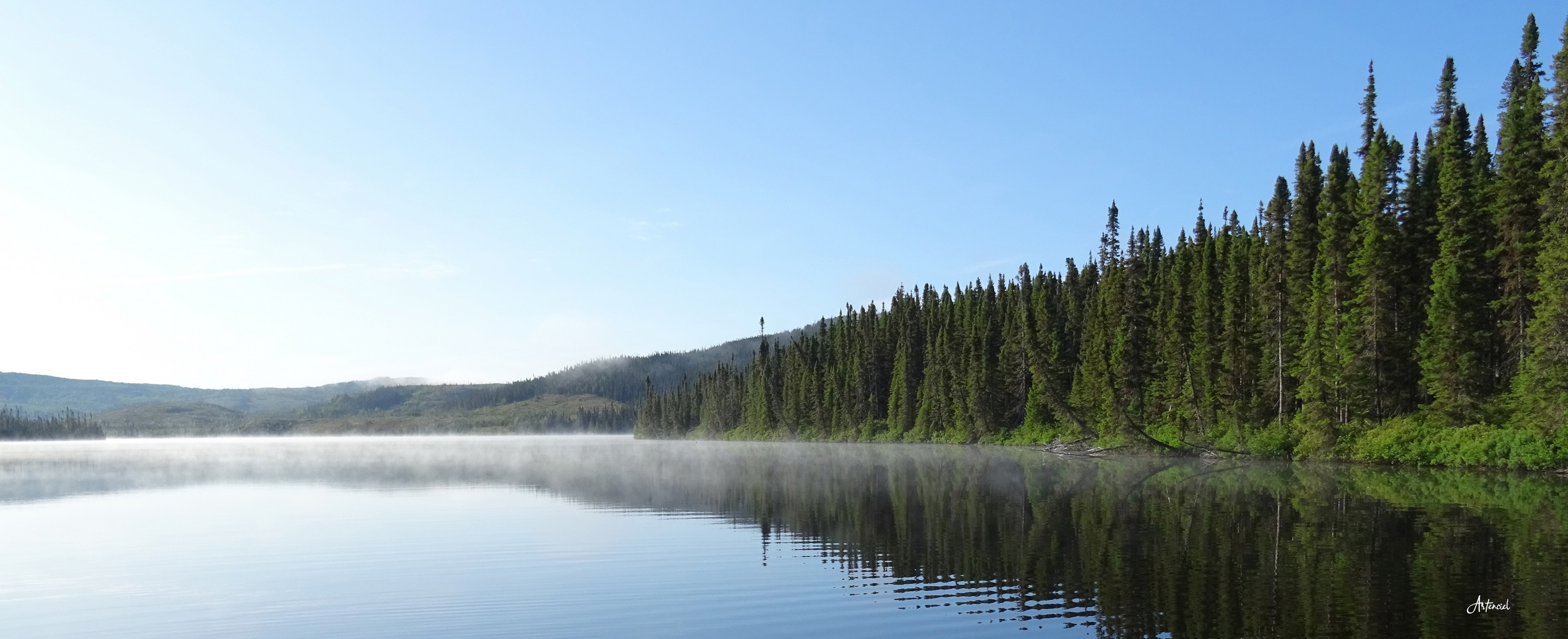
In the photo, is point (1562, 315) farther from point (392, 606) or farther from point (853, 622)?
point (392, 606)

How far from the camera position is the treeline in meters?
55.3

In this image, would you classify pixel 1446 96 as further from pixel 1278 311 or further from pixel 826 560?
pixel 826 560

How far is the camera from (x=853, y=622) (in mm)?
19547

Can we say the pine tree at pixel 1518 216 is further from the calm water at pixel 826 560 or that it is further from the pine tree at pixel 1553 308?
the calm water at pixel 826 560

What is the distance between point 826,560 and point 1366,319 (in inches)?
2031

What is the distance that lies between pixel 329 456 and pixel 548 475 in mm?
67647

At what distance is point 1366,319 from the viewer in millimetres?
64562

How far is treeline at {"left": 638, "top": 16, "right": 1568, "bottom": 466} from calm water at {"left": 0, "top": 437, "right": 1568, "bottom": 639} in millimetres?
8245

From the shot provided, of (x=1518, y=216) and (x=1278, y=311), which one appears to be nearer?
(x=1518, y=216)

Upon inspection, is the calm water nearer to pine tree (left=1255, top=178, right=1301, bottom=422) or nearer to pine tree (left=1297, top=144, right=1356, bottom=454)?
pine tree (left=1297, top=144, right=1356, bottom=454)

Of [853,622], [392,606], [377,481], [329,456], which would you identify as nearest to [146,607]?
[392,606]

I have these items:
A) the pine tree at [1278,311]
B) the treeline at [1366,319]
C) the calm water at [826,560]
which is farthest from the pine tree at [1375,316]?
the calm water at [826,560]

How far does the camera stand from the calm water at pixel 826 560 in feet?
63.8

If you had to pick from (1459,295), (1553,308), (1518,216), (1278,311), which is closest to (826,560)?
(1553,308)
